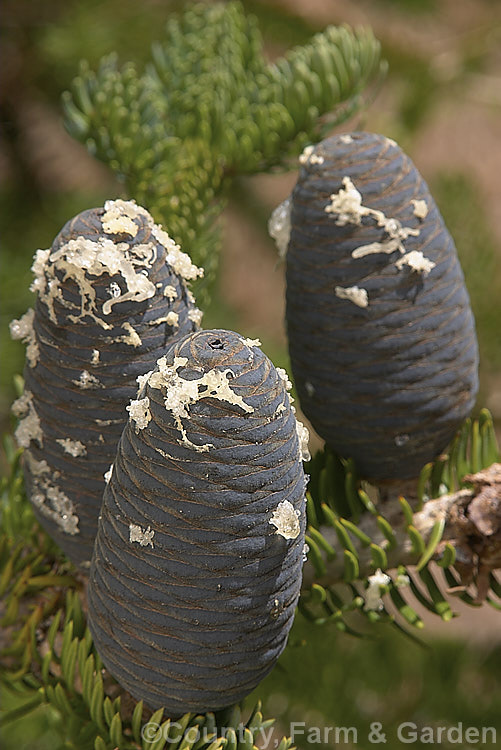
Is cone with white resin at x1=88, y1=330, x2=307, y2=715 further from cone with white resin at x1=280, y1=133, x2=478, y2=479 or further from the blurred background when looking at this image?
the blurred background

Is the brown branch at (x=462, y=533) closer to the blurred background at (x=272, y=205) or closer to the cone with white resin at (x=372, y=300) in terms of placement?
the cone with white resin at (x=372, y=300)

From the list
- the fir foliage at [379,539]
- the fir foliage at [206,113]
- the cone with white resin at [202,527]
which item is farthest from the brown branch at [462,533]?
the fir foliage at [206,113]

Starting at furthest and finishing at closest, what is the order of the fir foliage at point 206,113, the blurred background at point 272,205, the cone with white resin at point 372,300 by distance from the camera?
the blurred background at point 272,205 → the fir foliage at point 206,113 → the cone with white resin at point 372,300

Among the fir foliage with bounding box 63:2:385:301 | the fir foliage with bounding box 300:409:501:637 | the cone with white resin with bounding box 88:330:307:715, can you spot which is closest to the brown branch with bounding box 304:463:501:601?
the fir foliage with bounding box 300:409:501:637

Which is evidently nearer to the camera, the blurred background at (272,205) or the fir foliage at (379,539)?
the fir foliage at (379,539)

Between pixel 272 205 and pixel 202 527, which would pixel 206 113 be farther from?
pixel 272 205

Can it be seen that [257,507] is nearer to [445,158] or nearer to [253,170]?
[253,170]

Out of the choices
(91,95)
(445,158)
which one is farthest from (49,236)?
(445,158)

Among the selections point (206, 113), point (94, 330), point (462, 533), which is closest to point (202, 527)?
point (94, 330)
